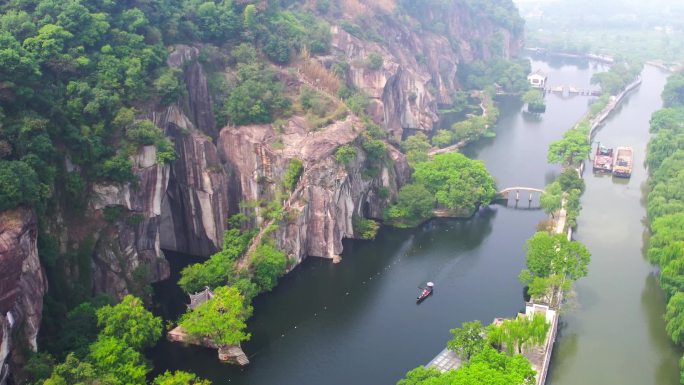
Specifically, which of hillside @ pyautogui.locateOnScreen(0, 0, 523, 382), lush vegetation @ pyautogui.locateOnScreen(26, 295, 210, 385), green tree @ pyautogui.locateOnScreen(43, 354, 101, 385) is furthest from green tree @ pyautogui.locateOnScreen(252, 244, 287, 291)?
green tree @ pyautogui.locateOnScreen(43, 354, 101, 385)

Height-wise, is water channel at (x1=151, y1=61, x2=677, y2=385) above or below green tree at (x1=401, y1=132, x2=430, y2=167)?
below

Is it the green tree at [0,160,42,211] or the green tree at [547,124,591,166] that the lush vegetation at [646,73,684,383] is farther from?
the green tree at [0,160,42,211]

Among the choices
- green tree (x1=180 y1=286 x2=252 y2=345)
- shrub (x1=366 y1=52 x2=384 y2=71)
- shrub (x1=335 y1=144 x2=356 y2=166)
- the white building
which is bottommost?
green tree (x1=180 y1=286 x2=252 y2=345)

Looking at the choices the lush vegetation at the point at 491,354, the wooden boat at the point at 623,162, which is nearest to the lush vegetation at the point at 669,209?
the wooden boat at the point at 623,162

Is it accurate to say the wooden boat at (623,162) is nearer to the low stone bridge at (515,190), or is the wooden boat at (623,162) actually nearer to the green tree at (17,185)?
the low stone bridge at (515,190)

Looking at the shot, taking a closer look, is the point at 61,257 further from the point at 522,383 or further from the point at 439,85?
the point at 439,85

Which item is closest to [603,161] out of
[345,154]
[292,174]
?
[345,154]

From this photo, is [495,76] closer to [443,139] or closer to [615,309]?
[443,139]
